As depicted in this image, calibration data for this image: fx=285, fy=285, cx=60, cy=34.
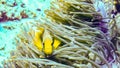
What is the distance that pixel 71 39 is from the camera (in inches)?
57.9

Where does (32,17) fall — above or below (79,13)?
below

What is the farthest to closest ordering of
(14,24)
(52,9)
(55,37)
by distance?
(14,24), (52,9), (55,37)

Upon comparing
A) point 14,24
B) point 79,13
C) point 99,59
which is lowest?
point 14,24

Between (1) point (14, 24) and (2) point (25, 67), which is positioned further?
(1) point (14, 24)

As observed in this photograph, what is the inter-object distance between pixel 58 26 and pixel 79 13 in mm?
221

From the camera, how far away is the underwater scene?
1.40 metres

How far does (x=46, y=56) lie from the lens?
4.59ft

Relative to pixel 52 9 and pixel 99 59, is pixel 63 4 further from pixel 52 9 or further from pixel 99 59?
pixel 99 59

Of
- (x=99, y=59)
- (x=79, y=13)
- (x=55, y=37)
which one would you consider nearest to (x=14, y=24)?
(x=79, y=13)

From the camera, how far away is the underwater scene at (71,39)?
1.40 metres

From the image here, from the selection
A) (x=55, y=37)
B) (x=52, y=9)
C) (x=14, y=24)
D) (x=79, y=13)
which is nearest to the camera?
(x=55, y=37)

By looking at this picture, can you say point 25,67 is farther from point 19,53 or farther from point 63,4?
point 63,4

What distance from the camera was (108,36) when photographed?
160 centimetres

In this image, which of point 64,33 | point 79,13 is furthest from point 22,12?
point 64,33
